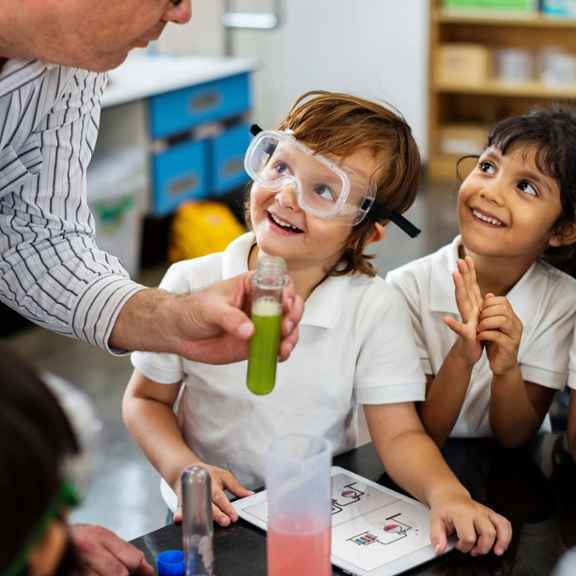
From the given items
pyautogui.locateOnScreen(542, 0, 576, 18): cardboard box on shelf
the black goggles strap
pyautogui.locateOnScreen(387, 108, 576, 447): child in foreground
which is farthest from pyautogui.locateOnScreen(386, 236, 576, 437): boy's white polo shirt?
pyautogui.locateOnScreen(542, 0, 576, 18): cardboard box on shelf

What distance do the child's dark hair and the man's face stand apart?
0.33 m

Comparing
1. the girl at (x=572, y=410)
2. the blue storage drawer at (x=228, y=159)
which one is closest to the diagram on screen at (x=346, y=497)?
the girl at (x=572, y=410)

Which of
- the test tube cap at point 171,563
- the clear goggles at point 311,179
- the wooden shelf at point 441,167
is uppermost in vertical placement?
the clear goggles at point 311,179

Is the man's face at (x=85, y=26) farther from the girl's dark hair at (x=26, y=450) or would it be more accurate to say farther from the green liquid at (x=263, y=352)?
the girl's dark hair at (x=26, y=450)

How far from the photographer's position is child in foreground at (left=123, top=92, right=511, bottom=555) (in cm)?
171

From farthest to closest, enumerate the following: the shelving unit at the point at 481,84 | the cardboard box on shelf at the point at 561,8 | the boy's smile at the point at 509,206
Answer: the shelving unit at the point at 481,84, the cardboard box on shelf at the point at 561,8, the boy's smile at the point at 509,206

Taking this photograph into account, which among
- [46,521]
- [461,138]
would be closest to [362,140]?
[46,521]

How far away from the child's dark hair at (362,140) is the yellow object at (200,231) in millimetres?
3103

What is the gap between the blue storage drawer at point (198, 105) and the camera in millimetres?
4891

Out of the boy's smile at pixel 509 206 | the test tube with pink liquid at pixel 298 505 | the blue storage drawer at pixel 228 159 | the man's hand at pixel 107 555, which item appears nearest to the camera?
the test tube with pink liquid at pixel 298 505

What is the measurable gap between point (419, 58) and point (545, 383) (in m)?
4.65

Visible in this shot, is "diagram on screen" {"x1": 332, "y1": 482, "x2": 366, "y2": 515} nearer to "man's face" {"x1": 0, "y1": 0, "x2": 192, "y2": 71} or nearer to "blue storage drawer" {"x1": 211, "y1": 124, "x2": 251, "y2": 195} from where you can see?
Answer: "man's face" {"x1": 0, "y1": 0, "x2": 192, "y2": 71}

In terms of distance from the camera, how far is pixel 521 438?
1.75 meters

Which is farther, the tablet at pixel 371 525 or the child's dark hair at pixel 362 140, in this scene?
the child's dark hair at pixel 362 140
